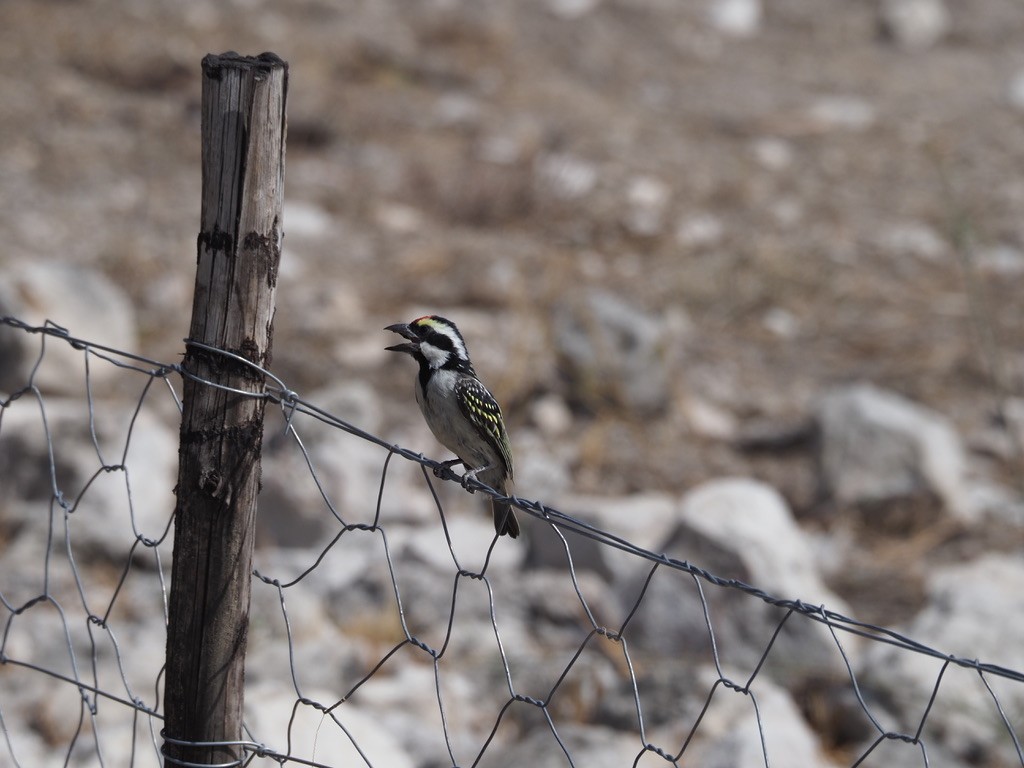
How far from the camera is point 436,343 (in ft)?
12.0

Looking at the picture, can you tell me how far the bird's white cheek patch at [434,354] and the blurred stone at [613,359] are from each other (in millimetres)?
3981

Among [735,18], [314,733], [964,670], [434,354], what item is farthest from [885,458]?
[735,18]

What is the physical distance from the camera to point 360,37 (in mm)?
12812

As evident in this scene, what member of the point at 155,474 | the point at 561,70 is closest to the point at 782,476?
the point at 155,474

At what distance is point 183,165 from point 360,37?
3539 mm

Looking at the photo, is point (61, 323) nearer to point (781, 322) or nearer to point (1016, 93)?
point (781, 322)

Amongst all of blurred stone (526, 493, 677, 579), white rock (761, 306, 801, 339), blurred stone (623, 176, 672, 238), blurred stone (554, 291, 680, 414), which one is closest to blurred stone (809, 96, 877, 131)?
blurred stone (623, 176, 672, 238)

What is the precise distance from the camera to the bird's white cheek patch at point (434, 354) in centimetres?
366

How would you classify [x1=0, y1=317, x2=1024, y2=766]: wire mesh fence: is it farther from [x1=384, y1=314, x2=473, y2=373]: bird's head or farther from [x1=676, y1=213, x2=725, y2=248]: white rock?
[x1=676, y1=213, x2=725, y2=248]: white rock

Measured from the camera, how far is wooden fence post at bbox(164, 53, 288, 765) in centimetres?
238

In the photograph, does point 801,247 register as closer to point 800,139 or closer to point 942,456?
point 800,139

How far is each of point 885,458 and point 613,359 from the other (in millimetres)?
1724

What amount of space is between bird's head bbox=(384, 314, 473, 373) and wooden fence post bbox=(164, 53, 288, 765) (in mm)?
1138

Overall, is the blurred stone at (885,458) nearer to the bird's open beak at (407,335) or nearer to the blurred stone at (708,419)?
the blurred stone at (708,419)
